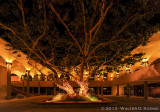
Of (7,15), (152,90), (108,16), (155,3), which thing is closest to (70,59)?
(108,16)

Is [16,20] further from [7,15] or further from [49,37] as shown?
[49,37]

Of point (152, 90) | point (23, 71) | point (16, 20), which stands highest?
point (16, 20)

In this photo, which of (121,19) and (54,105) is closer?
(54,105)

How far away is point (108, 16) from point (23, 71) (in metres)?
33.3

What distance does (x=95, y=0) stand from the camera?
1359 centimetres

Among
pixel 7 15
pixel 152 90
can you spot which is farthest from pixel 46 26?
pixel 152 90

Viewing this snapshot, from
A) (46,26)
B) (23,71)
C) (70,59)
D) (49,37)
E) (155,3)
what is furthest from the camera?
(23,71)

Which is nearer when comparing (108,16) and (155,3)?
(155,3)

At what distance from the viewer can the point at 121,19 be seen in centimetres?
1600

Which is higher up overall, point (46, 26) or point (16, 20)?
point (16, 20)

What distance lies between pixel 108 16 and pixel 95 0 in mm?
3587

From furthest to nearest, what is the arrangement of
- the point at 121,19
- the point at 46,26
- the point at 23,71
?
the point at 23,71 < the point at 121,19 < the point at 46,26

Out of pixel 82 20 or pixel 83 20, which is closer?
pixel 83 20

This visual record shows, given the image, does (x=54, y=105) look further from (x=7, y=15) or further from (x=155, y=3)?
(x=155, y=3)
